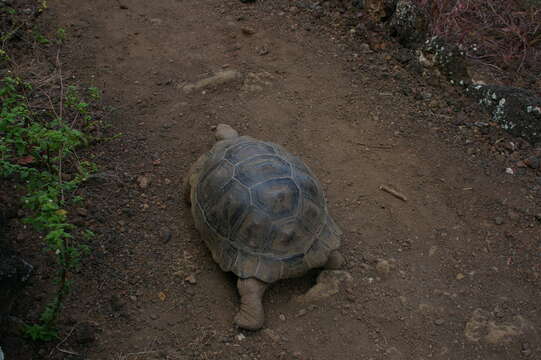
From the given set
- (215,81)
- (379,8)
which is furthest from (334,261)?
(379,8)

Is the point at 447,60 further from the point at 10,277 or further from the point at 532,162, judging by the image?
the point at 10,277

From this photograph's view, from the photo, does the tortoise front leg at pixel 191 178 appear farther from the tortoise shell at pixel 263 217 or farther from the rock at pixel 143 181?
the rock at pixel 143 181

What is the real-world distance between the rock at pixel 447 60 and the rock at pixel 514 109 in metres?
0.28

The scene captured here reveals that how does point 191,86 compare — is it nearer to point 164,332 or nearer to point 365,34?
point 365,34

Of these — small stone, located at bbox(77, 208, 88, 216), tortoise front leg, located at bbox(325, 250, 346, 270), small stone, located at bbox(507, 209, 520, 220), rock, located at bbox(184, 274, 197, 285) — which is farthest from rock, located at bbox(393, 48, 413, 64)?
small stone, located at bbox(77, 208, 88, 216)

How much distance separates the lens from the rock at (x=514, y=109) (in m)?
4.36

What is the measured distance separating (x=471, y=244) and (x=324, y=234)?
127cm

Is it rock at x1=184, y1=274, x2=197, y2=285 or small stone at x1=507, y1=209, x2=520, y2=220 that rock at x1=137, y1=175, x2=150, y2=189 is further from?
small stone at x1=507, y1=209, x2=520, y2=220

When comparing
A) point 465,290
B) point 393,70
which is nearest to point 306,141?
point 393,70

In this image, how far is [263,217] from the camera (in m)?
2.98

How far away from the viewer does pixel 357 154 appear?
165 inches

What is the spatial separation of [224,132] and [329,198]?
107 centimetres

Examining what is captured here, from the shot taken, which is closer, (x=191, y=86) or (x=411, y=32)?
(x=191, y=86)

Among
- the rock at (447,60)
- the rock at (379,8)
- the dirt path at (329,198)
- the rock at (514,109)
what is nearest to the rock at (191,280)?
the dirt path at (329,198)
